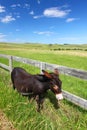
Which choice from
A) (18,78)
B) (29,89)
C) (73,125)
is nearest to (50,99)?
(29,89)

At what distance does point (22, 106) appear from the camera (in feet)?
19.2

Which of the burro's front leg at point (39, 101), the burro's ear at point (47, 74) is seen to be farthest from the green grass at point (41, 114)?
the burro's ear at point (47, 74)

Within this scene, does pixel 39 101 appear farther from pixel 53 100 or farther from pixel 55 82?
pixel 55 82

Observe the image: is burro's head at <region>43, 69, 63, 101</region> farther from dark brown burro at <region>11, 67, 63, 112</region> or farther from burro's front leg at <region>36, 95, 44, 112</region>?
burro's front leg at <region>36, 95, 44, 112</region>

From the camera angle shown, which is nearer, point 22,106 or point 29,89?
point 22,106

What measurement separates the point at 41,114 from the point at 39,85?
2.47 ft

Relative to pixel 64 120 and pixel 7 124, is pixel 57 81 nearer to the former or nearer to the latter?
pixel 64 120

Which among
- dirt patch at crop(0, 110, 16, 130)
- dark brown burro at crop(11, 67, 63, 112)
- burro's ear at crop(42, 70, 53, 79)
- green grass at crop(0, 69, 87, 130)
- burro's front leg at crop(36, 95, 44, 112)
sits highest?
burro's ear at crop(42, 70, 53, 79)

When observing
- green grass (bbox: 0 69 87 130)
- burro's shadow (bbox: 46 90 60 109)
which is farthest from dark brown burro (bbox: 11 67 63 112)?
burro's shadow (bbox: 46 90 60 109)

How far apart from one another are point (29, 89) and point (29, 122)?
1.40 metres

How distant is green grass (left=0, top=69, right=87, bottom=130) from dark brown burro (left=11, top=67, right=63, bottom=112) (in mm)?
215

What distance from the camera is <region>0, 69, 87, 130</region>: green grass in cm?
508

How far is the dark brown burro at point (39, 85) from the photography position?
Answer: 5.55 metres

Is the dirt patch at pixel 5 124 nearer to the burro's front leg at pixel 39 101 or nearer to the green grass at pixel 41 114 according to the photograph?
the green grass at pixel 41 114
